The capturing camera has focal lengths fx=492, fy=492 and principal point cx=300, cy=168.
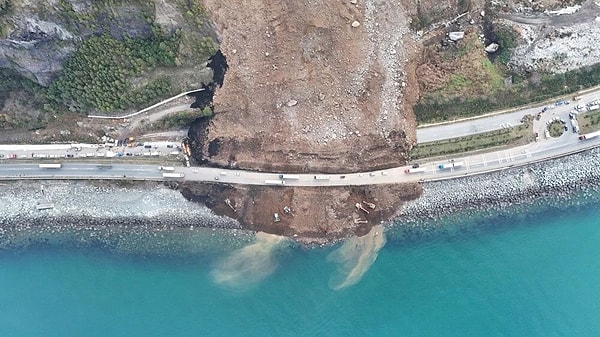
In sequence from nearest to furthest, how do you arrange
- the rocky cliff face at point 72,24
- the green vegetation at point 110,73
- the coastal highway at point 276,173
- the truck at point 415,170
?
the rocky cliff face at point 72,24, the green vegetation at point 110,73, the coastal highway at point 276,173, the truck at point 415,170

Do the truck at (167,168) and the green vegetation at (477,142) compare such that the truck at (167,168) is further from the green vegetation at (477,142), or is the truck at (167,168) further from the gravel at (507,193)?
the green vegetation at (477,142)

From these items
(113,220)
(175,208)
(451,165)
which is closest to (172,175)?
(175,208)

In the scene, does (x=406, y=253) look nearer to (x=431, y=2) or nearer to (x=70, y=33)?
(x=431, y=2)

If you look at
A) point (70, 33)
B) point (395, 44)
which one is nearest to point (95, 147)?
point (70, 33)

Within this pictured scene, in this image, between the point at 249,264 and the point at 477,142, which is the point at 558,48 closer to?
the point at 477,142

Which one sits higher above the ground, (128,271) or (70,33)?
(70,33)

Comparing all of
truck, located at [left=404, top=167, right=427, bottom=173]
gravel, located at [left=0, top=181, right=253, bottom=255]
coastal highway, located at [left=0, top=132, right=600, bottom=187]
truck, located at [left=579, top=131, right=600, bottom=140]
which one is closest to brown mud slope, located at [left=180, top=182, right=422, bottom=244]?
coastal highway, located at [left=0, top=132, right=600, bottom=187]

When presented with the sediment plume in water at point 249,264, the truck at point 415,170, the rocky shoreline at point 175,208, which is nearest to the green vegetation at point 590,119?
the rocky shoreline at point 175,208

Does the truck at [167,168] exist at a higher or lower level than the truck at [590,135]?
lower
